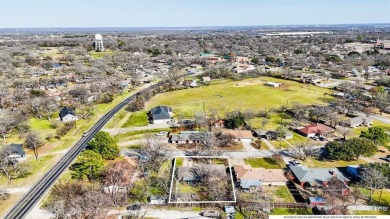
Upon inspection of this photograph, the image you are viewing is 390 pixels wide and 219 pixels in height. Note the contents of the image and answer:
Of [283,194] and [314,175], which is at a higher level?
[314,175]

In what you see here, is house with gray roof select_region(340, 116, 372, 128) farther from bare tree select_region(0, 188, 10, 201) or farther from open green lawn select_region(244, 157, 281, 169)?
bare tree select_region(0, 188, 10, 201)

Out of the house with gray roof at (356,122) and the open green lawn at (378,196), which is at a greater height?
the house with gray roof at (356,122)

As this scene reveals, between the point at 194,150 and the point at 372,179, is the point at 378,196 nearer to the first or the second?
the point at 372,179

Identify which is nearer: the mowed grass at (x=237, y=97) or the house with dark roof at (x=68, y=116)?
the house with dark roof at (x=68, y=116)

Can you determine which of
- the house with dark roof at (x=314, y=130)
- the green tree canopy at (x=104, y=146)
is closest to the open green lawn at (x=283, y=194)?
the house with dark roof at (x=314, y=130)

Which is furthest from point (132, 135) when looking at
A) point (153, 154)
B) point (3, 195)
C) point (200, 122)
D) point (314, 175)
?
point (314, 175)

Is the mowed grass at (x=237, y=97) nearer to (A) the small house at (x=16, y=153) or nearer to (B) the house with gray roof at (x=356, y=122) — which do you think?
(B) the house with gray roof at (x=356, y=122)
